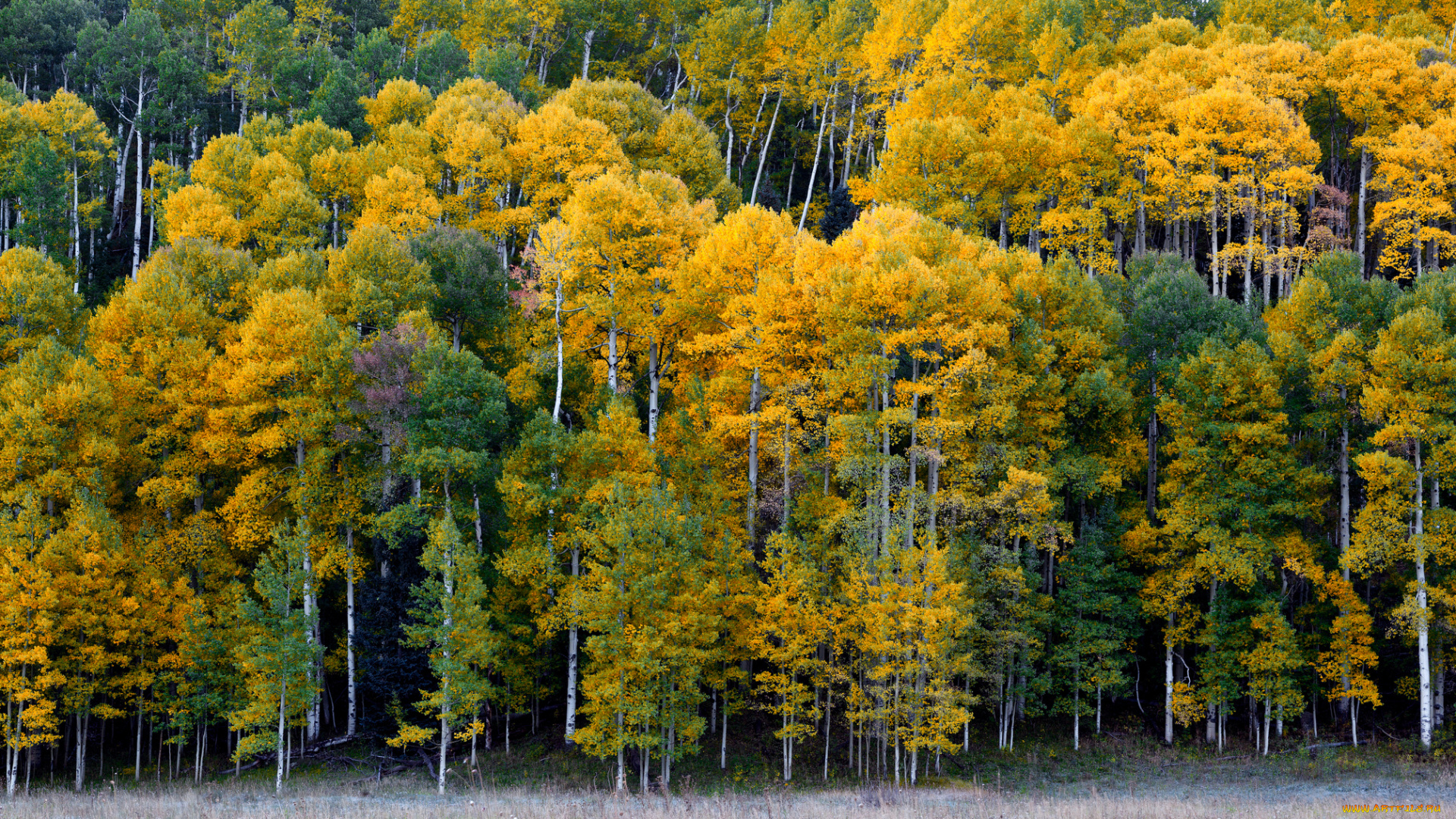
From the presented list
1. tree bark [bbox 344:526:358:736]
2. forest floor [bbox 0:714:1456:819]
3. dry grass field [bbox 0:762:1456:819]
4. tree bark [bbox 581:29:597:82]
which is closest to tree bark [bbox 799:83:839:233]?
tree bark [bbox 581:29:597:82]

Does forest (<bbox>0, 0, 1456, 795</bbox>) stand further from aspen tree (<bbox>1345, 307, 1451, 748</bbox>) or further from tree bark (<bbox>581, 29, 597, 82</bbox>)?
tree bark (<bbox>581, 29, 597, 82</bbox>)

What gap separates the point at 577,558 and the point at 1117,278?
24667 mm

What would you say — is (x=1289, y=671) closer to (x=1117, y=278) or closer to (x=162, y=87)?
(x=1117, y=278)

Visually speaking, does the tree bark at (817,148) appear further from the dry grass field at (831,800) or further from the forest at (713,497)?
the dry grass field at (831,800)

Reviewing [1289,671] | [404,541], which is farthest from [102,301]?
[1289,671]

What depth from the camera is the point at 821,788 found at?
3222cm

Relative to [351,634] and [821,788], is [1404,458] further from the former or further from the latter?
[351,634]

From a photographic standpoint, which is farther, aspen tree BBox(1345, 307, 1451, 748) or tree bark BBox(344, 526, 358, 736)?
tree bark BBox(344, 526, 358, 736)

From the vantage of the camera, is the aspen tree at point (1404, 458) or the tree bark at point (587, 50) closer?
the aspen tree at point (1404, 458)

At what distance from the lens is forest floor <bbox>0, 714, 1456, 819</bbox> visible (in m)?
25.3

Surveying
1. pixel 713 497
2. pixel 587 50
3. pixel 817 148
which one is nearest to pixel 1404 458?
pixel 713 497

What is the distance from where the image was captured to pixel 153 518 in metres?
38.4

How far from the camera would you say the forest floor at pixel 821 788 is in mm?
25297

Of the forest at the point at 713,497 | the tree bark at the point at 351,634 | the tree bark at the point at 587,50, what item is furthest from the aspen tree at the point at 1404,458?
the tree bark at the point at 587,50
